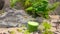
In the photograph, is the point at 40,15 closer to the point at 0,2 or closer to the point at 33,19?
the point at 33,19

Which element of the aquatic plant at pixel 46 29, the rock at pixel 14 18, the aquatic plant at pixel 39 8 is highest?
the aquatic plant at pixel 39 8

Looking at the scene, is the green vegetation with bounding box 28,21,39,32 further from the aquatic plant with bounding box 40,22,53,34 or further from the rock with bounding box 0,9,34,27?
the rock with bounding box 0,9,34,27

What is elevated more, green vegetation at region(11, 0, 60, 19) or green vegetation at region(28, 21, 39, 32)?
green vegetation at region(11, 0, 60, 19)

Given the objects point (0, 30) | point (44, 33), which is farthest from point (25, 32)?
point (0, 30)

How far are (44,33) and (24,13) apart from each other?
1.01 meters

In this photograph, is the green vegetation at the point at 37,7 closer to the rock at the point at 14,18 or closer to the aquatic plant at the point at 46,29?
the rock at the point at 14,18

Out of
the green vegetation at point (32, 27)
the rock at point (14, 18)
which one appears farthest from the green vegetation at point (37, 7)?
the green vegetation at point (32, 27)

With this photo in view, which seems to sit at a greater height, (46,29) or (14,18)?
(14,18)

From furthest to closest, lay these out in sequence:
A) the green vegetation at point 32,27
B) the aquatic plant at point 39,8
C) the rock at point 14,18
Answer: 1. the aquatic plant at point 39,8
2. the rock at point 14,18
3. the green vegetation at point 32,27

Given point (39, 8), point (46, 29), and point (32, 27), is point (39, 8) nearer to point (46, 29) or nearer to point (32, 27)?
point (46, 29)


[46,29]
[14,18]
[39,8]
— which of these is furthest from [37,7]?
[46,29]

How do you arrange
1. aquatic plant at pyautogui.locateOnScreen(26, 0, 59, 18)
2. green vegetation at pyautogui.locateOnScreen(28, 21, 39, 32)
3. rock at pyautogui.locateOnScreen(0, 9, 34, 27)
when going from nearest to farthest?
green vegetation at pyautogui.locateOnScreen(28, 21, 39, 32), rock at pyautogui.locateOnScreen(0, 9, 34, 27), aquatic plant at pyautogui.locateOnScreen(26, 0, 59, 18)

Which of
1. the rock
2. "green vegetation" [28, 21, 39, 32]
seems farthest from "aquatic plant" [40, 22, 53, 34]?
the rock

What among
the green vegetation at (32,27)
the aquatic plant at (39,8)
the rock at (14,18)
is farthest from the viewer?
the aquatic plant at (39,8)
